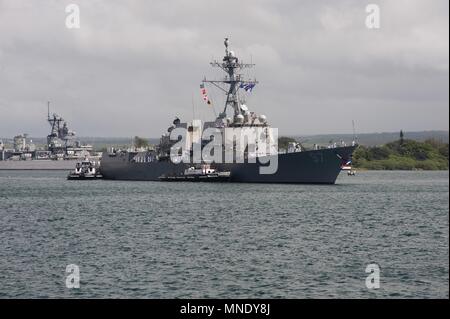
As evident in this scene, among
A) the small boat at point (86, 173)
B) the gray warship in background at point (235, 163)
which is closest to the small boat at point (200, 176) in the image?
the gray warship in background at point (235, 163)

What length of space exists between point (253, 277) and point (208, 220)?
17.7m

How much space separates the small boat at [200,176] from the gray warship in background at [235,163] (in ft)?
2.12

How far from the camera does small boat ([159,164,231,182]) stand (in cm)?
8169

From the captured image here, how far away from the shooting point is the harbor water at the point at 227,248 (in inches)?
994

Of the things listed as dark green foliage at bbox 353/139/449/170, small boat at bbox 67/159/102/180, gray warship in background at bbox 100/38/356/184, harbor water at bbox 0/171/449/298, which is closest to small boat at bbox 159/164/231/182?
gray warship in background at bbox 100/38/356/184

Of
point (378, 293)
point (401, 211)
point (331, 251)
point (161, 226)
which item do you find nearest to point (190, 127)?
point (401, 211)

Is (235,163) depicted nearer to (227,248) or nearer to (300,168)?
(300,168)

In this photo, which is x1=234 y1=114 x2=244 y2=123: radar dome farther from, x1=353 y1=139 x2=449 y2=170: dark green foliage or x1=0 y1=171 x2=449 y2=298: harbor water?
x1=353 y1=139 x2=449 y2=170: dark green foliage

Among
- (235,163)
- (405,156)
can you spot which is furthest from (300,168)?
(405,156)

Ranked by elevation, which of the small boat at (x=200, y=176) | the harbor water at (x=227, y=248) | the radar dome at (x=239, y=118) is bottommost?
the harbor water at (x=227, y=248)

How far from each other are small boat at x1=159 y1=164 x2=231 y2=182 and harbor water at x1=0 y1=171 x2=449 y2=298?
74.8ft

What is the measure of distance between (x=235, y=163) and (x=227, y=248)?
48492 millimetres

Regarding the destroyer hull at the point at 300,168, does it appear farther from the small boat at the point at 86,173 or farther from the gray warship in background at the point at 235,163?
the small boat at the point at 86,173
